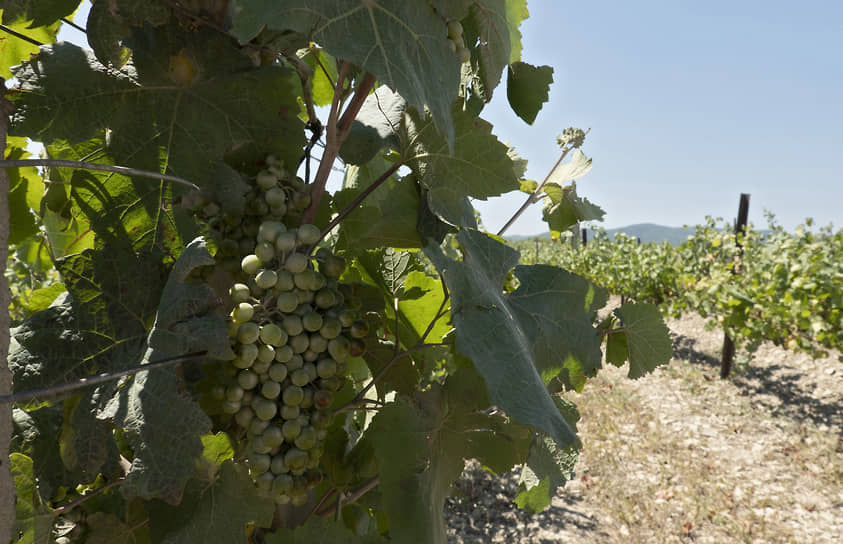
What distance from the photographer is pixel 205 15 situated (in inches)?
35.3

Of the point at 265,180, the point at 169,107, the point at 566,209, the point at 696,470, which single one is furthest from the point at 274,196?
the point at 696,470

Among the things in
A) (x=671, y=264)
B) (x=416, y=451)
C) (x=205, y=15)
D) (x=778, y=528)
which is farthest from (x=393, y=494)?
(x=671, y=264)

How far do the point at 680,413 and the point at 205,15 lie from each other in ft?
24.1

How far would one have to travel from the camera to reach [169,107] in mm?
930

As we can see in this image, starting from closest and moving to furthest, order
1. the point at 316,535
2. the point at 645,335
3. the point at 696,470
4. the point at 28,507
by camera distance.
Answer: the point at 28,507 < the point at 316,535 < the point at 645,335 < the point at 696,470

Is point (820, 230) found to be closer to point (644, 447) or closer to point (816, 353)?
point (816, 353)

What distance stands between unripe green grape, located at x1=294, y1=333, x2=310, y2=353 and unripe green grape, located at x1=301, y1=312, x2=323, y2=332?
0.02 meters

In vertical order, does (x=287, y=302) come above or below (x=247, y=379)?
above

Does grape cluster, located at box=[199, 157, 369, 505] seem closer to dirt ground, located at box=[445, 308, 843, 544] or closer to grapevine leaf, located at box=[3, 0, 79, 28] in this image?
grapevine leaf, located at box=[3, 0, 79, 28]

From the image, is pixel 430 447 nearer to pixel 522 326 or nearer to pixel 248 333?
pixel 522 326

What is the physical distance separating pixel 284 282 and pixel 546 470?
69cm

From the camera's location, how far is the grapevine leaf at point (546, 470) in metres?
1.13

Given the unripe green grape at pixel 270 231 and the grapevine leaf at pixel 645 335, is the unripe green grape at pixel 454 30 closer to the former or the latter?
the unripe green grape at pixel 270 231

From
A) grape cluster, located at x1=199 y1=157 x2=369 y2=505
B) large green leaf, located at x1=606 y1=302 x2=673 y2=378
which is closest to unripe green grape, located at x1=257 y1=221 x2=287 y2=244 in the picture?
grape cluster, located at x1=199 y1=157 x2=369 y2=505
